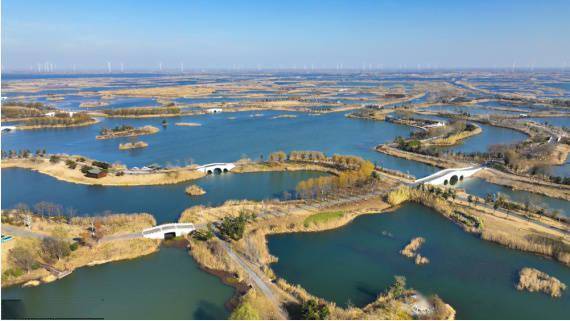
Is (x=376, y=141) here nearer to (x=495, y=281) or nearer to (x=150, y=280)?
(x=495, y=281)

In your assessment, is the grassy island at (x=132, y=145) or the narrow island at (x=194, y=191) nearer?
the narrow island at (x=194, y=191)

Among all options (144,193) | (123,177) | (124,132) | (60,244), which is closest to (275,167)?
(144,193)

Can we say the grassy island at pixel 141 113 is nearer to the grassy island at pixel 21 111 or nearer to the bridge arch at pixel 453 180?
the grassy island at pixel 21 111

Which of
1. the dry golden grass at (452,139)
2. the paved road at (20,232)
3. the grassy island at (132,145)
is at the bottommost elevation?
the paved road at (20,232)

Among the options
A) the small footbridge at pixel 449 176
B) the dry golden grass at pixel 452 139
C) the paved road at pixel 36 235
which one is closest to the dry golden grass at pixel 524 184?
the small footbridge at pixel 449 176

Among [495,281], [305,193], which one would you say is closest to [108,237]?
[305,193]
